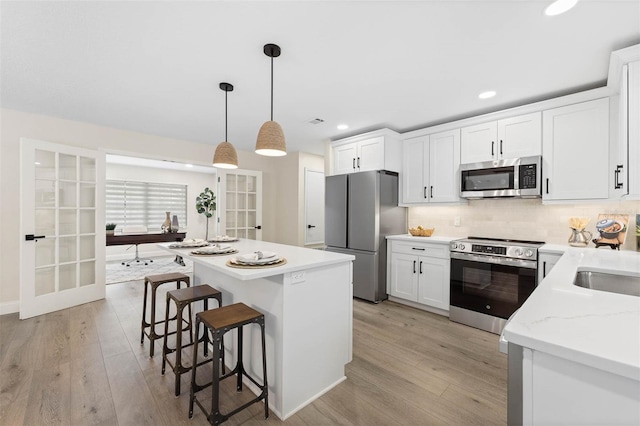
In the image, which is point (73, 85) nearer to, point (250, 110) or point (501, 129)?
point (250, 110)

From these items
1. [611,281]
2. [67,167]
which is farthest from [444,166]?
[67,167]

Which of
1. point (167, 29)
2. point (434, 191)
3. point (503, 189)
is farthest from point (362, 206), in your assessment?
point (167, 29)

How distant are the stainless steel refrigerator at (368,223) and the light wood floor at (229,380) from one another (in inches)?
30.0

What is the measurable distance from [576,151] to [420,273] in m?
2.00

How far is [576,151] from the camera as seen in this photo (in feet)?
8.77

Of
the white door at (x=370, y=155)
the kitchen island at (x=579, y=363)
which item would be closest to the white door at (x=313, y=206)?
the white door at (x=370, y=155)

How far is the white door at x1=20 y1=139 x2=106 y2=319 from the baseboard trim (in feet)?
1.18

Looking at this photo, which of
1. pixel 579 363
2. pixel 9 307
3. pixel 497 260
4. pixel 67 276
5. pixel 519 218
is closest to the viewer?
pixel 579 363

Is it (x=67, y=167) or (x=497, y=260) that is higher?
(x=67, y=167)

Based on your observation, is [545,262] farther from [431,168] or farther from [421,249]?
[431,168]

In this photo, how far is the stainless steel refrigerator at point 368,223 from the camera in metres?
3.75

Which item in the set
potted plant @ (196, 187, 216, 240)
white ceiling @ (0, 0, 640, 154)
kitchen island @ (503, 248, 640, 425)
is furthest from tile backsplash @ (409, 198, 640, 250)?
potted plant @ (196, 187, 216, 240)

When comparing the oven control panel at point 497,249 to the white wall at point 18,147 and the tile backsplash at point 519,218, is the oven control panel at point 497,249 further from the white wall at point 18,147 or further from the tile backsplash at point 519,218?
the white wall at point 18,147

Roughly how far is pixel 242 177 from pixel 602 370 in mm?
5276
